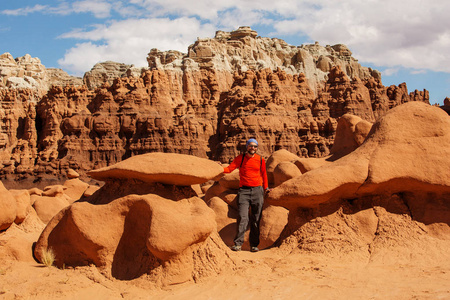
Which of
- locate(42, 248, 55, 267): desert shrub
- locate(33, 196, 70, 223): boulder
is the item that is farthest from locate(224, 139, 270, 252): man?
locate(33, 196, 70, 223): boulder

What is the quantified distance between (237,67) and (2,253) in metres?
49.1

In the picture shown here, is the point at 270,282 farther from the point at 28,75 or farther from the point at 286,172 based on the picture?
the point at 28,75

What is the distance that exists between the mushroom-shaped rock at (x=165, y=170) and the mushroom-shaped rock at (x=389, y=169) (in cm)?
95

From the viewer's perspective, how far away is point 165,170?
5.52 m

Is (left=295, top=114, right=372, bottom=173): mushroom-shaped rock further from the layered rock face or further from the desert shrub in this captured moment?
the layered rock face

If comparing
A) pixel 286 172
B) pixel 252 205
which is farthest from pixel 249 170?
pixel 286 172

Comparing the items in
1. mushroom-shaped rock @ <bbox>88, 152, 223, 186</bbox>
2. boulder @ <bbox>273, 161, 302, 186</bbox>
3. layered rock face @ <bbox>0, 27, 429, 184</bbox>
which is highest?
layered rock face @ <bbox>0, 27, 429, 184</bbox>

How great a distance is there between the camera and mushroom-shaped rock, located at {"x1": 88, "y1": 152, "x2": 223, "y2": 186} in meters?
5.54

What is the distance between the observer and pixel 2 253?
5.67 metres

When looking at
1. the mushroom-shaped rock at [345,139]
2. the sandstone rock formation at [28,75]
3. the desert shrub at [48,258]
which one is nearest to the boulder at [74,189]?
the mushroom-shaped rock at [345,139]

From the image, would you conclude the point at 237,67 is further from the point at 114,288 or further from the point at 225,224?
the point at 114,288

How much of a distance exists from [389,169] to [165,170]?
2751 millimetres

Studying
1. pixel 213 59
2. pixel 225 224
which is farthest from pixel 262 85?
pixel 225 224

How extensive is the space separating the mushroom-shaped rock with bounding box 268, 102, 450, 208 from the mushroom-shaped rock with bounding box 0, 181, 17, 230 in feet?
11.5
